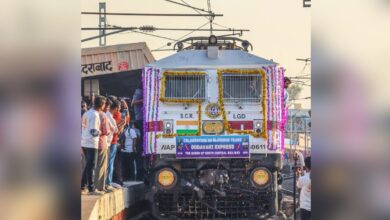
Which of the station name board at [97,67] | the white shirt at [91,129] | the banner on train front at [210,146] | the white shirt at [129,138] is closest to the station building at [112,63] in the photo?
the station name board at [97,67]

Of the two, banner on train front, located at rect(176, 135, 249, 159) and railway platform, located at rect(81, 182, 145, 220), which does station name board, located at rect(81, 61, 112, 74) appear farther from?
banner on train front, located at rect(176, 135, 249, 159)

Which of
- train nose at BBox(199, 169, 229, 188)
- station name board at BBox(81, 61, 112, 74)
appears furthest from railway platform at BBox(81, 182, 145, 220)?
station name board at BBox(81, 61, 112, 74)

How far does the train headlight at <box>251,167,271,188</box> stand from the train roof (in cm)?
189

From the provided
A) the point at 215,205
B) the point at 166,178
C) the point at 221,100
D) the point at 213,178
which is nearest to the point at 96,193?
the point at 166,178

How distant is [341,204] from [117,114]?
7.53m

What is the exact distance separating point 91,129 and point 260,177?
380 centimetres

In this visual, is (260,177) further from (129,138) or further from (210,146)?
(129,138)

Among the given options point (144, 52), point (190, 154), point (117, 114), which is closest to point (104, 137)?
point (117, 114)

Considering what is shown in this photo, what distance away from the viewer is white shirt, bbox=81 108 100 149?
870 centimetres

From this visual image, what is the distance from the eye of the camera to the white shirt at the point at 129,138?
12414 mm

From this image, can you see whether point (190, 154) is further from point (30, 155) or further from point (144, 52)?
point (30, 155)

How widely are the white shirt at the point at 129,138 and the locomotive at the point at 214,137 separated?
3.76ft

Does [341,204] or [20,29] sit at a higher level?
[20,29]

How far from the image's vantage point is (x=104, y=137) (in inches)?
360
